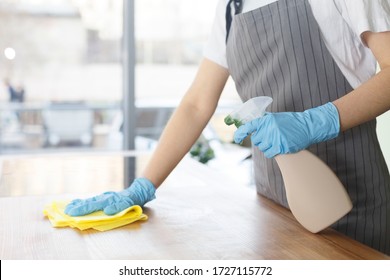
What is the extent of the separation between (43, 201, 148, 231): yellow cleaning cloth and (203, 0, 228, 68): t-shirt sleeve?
1.72 feet

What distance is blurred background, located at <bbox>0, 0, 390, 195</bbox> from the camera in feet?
11.7

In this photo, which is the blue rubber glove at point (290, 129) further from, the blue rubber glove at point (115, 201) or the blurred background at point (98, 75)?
the blurred background at point (98, 75)

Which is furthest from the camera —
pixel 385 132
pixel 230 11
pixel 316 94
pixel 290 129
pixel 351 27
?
pixel 385 132

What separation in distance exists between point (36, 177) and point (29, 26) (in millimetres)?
1842

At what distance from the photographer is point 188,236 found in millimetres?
1195

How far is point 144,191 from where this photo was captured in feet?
4.72

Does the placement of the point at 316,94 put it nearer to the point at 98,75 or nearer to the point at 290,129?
the point at 290,129

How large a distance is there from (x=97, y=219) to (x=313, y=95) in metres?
0.57

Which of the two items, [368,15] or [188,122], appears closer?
[368,15]

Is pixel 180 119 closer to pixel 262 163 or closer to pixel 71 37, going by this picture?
pixel 262 163

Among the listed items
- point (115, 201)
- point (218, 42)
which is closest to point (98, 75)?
point (218, 42)

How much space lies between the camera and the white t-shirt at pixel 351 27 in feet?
3.99
